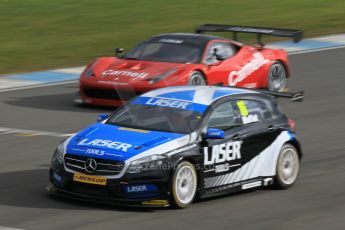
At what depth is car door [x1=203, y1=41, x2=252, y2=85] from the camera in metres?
19.1

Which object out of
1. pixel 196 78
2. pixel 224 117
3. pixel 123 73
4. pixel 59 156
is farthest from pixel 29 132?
pixel 224 117

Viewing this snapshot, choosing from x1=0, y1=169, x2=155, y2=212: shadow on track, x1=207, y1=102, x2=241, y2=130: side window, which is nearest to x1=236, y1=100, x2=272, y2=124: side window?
x1=207, y1=102, x2=241, y2=130: side window

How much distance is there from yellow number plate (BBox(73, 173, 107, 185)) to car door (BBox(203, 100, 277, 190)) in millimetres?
1232

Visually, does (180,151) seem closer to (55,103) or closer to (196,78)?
(196,78)

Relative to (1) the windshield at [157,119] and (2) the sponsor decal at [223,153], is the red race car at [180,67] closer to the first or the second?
(1) the windshield at [157,119]

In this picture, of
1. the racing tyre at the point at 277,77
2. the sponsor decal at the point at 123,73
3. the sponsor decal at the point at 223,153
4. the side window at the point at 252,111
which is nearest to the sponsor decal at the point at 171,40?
the sponsor decal at the point at 123,73

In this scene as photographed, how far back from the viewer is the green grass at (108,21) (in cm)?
2567

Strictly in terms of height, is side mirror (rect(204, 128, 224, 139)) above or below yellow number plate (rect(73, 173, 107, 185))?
above

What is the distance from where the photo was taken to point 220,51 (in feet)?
64.6

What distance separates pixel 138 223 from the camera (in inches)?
420

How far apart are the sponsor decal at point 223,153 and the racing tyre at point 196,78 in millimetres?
6495

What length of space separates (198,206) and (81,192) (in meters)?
1.35

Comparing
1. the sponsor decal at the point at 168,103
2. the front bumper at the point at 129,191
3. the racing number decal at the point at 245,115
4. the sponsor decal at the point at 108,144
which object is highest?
the sponsor decal at the point at 168,103

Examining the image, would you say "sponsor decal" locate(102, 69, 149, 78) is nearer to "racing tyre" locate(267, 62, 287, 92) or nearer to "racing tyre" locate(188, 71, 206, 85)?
"racing tyre" locate(188, 71, 206, 85)
